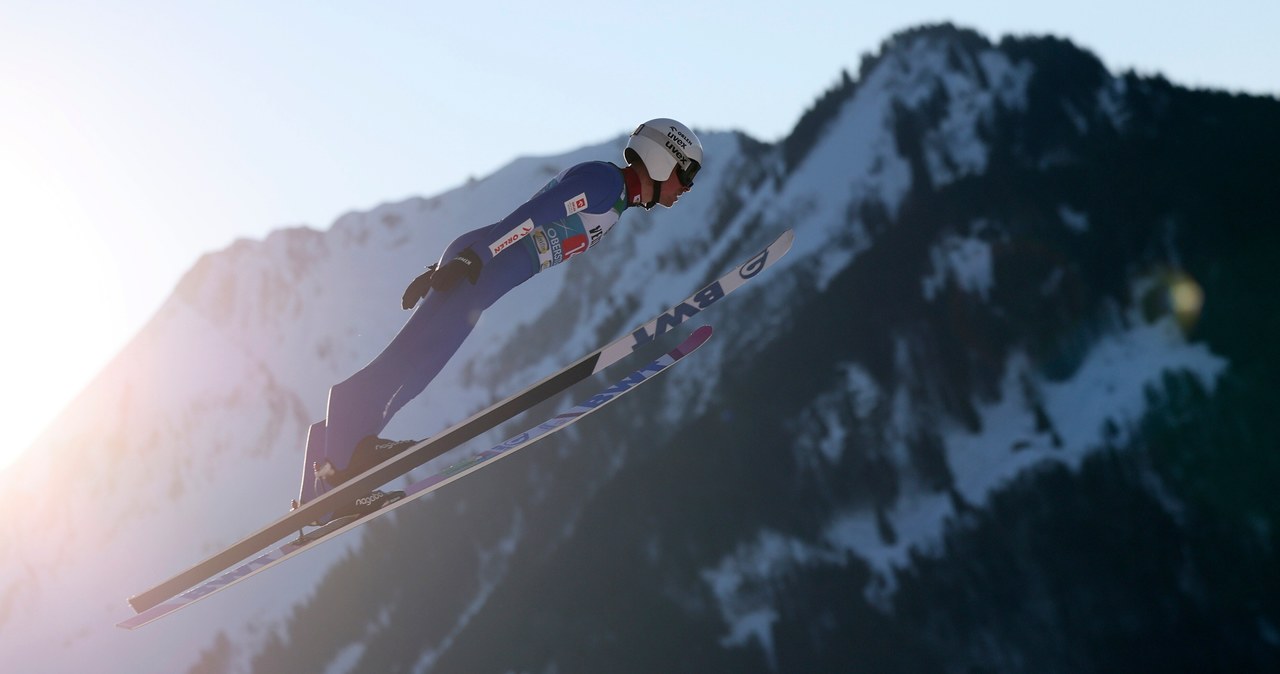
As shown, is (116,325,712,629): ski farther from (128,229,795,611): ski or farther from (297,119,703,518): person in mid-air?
(297,119,703,518): person in mid-air

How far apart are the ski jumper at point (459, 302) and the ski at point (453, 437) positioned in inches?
10.8

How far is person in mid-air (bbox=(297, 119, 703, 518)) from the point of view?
10.8 m

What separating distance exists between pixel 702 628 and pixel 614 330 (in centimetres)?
5501

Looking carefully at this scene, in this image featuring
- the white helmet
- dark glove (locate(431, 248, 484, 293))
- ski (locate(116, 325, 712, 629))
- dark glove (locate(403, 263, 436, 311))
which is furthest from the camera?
the white helmet

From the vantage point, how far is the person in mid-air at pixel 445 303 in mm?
10836

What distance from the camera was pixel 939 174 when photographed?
169 meters

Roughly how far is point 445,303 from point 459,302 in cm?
15

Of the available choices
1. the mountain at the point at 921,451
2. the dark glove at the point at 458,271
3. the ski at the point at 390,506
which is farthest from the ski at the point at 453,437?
the mountain at the point at 921,451

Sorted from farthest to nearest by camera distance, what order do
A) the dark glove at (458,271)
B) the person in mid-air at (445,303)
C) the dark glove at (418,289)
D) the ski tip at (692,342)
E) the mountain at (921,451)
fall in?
1. the mountain at (921,451)
2. the ski tip at (692,342)
3. the person in mid-air at (445,303)
4. the dark glove at (418,289)
5. the dark glove at (458,271)

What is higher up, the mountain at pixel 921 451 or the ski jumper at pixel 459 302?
the mountain at pixel 921 451

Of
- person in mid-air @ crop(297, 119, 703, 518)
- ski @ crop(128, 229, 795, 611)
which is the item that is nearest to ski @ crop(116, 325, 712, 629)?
ski @ crop(128, 229, 795, 611)

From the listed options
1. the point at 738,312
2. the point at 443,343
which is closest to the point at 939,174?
the point at 738,312

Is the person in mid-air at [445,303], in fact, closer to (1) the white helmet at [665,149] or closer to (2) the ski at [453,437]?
(2) the ski at [453,437]

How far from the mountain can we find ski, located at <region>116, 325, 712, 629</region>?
369 feet
